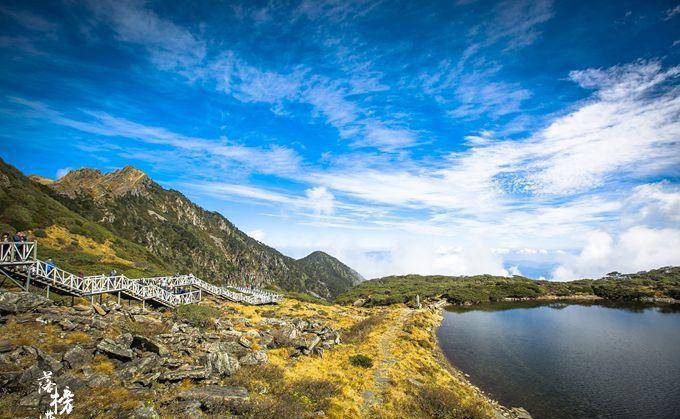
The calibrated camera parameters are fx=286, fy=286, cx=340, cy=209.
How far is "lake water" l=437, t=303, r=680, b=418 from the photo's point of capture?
80.8ft

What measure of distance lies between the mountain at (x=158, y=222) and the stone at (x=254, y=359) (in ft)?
266

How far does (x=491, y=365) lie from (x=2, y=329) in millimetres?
42313

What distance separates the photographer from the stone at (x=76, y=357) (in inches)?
562

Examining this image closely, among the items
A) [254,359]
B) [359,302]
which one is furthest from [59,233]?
[359,302]

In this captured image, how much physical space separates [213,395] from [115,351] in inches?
266

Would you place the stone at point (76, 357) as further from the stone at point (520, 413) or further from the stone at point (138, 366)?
the stone at point (520, 413)

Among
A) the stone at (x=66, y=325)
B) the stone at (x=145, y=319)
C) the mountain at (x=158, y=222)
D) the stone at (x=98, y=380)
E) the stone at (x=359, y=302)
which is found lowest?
the stone at (x=359, y=302)

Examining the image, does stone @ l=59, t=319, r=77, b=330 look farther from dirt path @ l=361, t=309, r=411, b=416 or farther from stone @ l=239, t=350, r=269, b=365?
dirt path @ l=361, t=309, r=411, b=416

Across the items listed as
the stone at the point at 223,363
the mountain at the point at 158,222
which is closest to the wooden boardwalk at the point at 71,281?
the stone at the point at 223,363

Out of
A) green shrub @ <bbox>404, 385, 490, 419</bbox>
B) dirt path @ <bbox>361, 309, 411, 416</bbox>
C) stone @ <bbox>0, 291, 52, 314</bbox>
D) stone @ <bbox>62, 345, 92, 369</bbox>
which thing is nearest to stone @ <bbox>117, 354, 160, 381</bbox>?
stone @ <bbox>62, 345, 92, 369</bbox>

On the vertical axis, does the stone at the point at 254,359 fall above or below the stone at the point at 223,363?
below

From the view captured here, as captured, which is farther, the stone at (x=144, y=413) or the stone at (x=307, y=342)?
the stone at (x=307, y=342)

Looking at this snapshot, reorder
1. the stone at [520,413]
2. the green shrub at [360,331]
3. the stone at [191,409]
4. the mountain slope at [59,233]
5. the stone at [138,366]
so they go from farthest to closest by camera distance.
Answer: the mountain slope at [59,233] < the green shrub at [360,331] < the stone at [520,413] < the stone at [138,366] < the stone at [191,409]

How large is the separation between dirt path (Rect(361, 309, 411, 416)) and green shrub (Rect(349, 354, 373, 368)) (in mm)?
843
